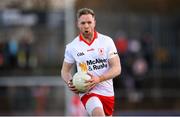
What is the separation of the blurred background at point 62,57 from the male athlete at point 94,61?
10.6 metres

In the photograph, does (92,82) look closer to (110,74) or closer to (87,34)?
(110,74)

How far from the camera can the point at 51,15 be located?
22.0 m

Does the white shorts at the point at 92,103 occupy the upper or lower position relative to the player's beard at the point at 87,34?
lower

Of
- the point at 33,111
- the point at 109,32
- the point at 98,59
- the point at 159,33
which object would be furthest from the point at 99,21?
the point at 98,59

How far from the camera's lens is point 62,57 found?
2255cm

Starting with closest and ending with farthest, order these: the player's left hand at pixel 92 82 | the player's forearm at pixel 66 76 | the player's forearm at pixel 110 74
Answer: the player's left hand at pixel 92 82 → the player's forearm at pixel 110 74 → the player's forearm at pixel 66 76

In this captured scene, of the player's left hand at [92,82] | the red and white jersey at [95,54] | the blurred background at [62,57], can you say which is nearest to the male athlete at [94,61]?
the red and white jersey at [95,54]

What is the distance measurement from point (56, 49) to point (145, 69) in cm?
292

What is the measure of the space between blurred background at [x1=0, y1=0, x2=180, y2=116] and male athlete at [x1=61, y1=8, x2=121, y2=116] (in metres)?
10.6

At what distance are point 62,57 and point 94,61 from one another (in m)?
12.9

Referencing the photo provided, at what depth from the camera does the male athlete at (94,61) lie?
9.55 metres

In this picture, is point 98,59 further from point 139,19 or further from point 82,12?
point 139,19

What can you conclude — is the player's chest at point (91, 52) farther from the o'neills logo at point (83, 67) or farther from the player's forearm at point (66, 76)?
the player's forearm at point (66, 76)

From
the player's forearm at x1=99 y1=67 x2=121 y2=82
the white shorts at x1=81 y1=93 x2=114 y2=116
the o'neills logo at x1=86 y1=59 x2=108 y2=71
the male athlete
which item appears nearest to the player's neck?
the male athlete
